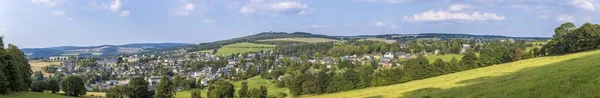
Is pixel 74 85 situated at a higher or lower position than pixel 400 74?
lower

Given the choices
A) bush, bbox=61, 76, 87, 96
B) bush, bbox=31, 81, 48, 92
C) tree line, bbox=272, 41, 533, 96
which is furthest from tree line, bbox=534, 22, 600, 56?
bush, bbox=31, 81, 48, 92

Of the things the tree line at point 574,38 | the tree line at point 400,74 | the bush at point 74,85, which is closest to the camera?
the tree line at point 574,38

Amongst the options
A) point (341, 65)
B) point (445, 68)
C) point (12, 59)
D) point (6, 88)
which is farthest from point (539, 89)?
point (341, 65)

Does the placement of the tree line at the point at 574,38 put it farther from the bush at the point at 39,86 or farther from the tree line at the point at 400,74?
the bush at the point at 39,86

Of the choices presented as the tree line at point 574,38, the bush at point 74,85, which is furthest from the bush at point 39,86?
the tree line at point 574,38

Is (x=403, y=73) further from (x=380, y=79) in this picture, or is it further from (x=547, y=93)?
(x=547, y=93)

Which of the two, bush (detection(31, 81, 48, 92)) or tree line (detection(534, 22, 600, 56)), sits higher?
tree line (detection(534, 22, 600, 56))

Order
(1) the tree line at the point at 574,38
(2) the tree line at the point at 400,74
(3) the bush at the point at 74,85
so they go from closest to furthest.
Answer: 1. (1) the tree line at the point at 574,38
2. (3) the bush at the point at 74,85
3. (2) the tree line at the point at 400,74

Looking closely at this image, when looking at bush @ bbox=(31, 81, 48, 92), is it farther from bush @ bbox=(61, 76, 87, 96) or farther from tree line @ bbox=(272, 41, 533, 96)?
tree line @ bbox=(272, 41, 533, 96)

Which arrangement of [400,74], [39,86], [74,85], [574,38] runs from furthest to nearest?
[39,86] < [400,74] < [74,85] < [574,38]

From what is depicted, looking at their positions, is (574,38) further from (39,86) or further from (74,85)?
(39,86)

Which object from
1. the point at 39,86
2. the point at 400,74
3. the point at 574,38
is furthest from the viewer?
the point at 39,86

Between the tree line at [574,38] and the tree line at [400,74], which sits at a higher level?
the tree line at [574,38]

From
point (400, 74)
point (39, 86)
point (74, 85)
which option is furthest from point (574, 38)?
point (39, 86)
